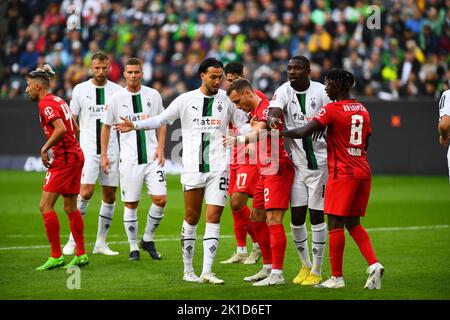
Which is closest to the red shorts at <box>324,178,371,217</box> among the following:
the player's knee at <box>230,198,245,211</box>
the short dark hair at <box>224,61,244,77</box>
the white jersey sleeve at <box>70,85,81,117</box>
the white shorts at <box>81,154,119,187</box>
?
the player's knee at <box>230,198,245,211</box>

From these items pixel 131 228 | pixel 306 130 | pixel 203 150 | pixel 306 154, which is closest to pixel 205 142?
pixel 203 150

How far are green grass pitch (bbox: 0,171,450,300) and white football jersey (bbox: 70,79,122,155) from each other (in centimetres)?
137

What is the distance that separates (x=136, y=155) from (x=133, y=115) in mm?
508

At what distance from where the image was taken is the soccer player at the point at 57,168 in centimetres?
1023

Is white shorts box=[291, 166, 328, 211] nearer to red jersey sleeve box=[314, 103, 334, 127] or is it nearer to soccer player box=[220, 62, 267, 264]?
soccer player box=[220, 62, 267, 264]

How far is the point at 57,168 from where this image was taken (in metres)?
10.4

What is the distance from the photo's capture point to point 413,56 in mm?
22969

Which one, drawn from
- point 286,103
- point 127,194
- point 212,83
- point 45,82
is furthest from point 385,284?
point 45,82

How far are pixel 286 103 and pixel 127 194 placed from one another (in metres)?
2.88

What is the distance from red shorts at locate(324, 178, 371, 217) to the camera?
29.0 ft

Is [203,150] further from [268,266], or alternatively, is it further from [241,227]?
[241,227]

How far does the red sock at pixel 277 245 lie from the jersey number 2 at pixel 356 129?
117cm

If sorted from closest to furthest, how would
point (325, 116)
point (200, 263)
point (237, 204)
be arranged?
point (325, 116)
point (237, 204)
point (200, 263)

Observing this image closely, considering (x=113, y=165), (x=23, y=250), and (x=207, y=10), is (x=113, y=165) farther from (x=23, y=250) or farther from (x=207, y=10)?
(x=207, y=10)
